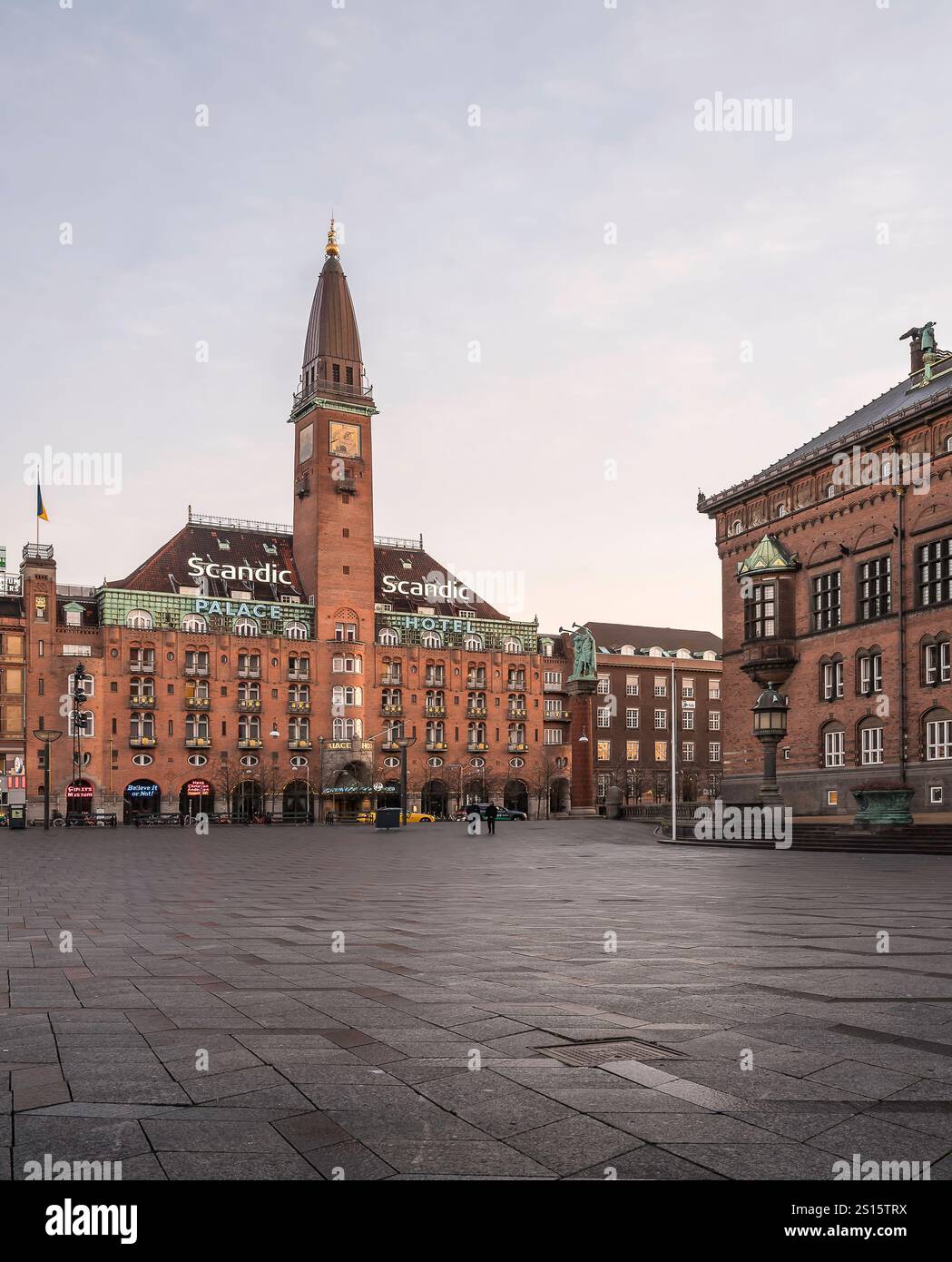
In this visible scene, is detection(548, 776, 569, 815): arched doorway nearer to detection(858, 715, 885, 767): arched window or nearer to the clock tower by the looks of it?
the clock tower

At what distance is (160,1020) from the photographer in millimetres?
7688

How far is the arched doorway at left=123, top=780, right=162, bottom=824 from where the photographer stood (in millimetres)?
91938

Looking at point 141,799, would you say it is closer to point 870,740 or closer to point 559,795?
point 559,795

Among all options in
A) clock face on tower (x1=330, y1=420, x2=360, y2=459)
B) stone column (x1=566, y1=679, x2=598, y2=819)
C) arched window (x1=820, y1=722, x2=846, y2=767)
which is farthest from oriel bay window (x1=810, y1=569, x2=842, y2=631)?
clock face on tower (x1=330, y1=420, x2=360, y2=459)

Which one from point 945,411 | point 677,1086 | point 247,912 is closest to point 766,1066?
point 677,1086

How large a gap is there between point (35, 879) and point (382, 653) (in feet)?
269

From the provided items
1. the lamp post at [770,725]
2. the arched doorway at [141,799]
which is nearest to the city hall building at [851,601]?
the lamp post at [770,725]

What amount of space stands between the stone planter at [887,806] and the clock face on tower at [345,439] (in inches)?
2859

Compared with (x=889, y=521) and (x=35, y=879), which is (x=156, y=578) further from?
(x=35, y=879)

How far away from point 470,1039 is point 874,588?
4390cm

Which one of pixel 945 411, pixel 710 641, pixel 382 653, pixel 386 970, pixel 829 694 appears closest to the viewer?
pixel 386 970

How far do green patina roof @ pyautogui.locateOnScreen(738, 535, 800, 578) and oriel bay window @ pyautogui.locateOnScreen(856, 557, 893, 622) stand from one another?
4.53 metres

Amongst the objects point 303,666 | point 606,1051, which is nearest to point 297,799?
point 303,666

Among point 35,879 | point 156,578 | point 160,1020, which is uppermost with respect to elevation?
point 156,578
